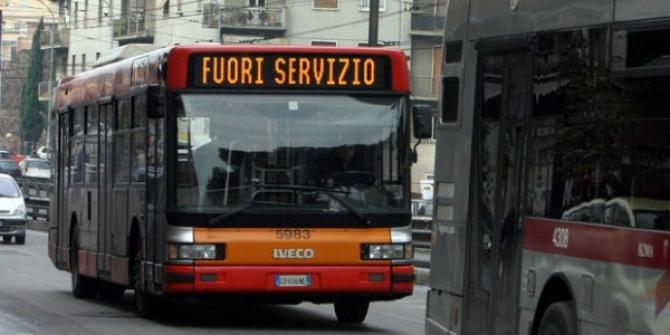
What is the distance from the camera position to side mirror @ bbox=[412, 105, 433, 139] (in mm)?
16422

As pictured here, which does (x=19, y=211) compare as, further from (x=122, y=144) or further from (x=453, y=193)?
(x=453, y=193)

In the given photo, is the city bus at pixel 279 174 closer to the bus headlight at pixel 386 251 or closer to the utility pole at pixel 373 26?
the bus headlight at pixel 386 251

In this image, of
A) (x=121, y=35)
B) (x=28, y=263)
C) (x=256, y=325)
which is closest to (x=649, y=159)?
(x=256, y=325)

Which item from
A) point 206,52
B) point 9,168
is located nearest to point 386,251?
point 206,52

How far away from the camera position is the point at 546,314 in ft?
33.5

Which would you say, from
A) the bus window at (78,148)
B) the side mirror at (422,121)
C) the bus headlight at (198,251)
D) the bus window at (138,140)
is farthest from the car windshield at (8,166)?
the side mirror at (422,121)

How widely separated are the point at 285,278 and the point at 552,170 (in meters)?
6.62

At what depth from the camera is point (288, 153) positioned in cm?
1669

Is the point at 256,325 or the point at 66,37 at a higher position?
the point at 66,37

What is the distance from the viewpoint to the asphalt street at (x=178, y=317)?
16.7 meters

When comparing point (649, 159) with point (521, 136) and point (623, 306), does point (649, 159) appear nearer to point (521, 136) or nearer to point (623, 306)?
point (623, 306)

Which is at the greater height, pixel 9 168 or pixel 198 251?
pixel 198 251

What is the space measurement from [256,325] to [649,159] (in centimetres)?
937

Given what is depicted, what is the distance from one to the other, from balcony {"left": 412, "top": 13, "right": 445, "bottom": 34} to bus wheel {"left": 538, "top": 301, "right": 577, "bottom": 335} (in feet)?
203
